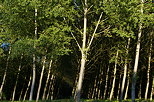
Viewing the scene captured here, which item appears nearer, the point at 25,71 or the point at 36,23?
the point at 36,23

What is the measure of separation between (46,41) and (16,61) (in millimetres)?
13654

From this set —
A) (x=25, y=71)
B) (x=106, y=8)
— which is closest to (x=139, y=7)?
(x=106, y=8)

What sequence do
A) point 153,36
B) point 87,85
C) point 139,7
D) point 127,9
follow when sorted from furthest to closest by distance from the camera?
point 87,85
point 153,36
point 139,7
point 127,9

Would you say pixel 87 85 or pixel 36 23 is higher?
pixel 36 23

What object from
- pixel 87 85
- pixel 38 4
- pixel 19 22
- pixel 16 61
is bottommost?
pixel 87 85

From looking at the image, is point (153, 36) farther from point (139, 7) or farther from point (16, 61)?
point (16, 61)

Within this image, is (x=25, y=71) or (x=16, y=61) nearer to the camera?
(x=16, y=61)

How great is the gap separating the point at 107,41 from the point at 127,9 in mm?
10967

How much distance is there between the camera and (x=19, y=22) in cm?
1625

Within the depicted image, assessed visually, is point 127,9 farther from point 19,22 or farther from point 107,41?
point 107,41

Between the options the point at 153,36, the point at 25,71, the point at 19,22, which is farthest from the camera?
the point at 25,71

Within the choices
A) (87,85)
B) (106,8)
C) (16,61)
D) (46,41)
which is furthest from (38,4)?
(87,85)

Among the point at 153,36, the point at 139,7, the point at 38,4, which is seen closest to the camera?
the point at 139,7

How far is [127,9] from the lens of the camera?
13.2 metres
